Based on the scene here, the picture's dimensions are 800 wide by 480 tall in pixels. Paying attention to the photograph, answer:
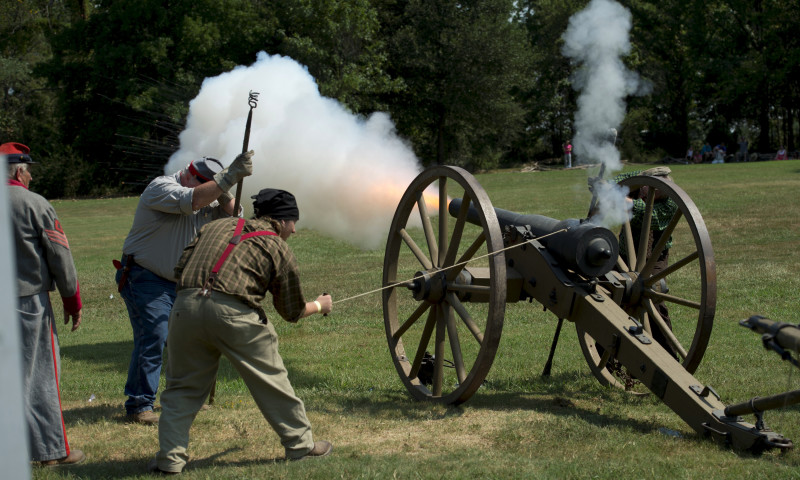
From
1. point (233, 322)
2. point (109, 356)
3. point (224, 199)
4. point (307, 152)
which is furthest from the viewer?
point (307, 152)

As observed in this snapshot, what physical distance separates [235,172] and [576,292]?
7.70ft

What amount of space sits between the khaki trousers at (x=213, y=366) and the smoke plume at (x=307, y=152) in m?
4.54

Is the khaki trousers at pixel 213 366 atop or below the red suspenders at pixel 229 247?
below

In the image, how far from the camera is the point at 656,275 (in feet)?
19.9

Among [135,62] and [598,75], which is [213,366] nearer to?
[598,75]

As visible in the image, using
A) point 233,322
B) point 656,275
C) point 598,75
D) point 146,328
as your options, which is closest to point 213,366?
point 233,322

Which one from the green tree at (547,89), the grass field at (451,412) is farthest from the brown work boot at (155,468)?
the green tree at (547,89)

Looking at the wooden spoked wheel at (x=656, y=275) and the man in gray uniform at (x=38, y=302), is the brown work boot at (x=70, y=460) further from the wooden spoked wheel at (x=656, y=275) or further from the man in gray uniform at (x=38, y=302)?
the wooden spoked wheel at (x=656, y=275)

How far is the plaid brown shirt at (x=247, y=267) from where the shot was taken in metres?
4.25

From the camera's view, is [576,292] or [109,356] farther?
[109,356]

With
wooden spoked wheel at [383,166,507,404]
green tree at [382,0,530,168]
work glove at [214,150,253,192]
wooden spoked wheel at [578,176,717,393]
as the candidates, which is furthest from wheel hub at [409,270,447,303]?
green tree at [382,0,530,168]

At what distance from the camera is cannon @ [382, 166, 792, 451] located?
191 inches

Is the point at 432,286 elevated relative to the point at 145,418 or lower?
elevated

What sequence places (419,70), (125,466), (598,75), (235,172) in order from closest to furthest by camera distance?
(125,466)
(235,172)
(598,75)
(419,70)
